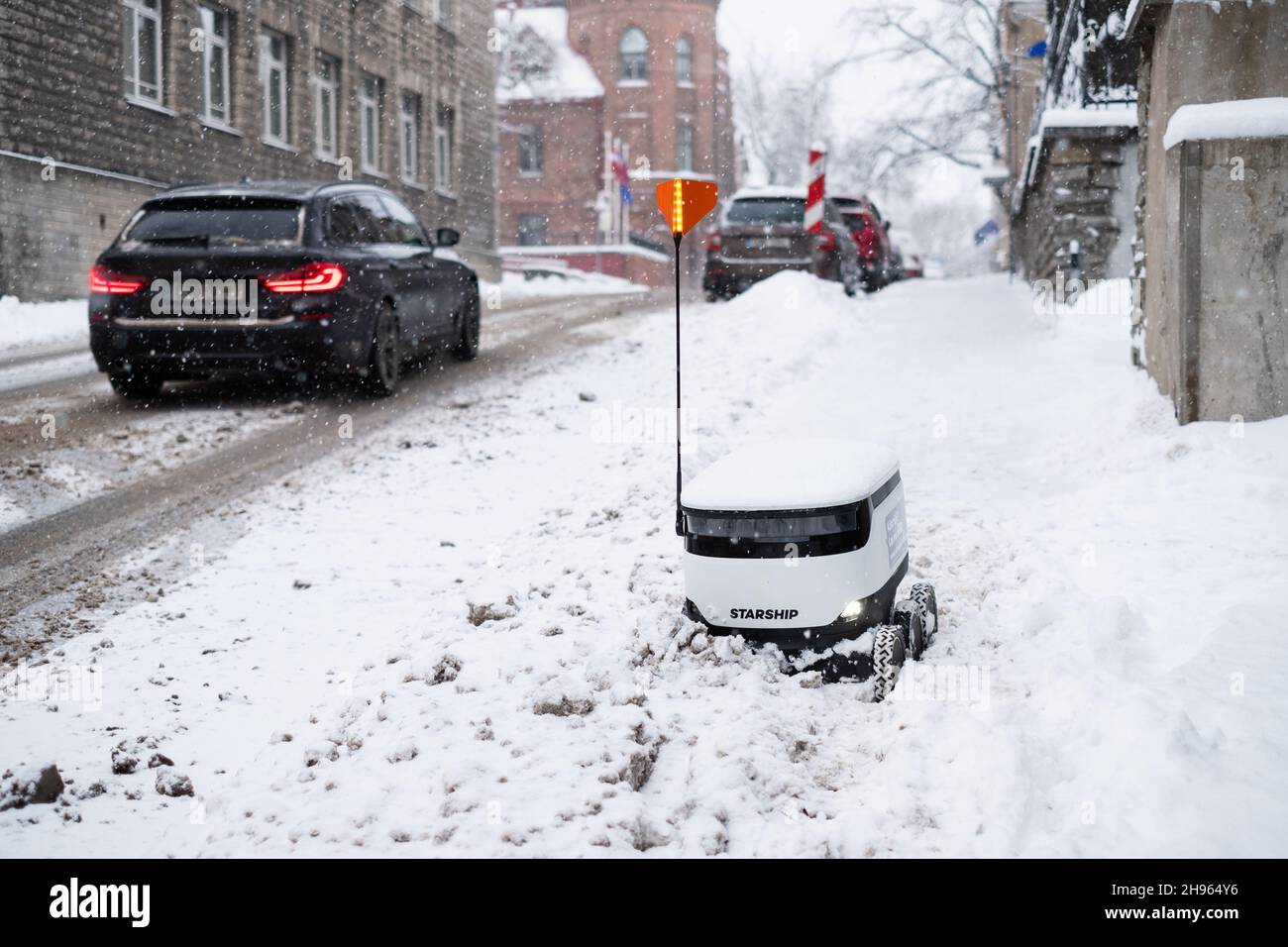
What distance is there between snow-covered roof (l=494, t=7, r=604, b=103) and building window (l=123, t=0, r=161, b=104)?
34916 mm

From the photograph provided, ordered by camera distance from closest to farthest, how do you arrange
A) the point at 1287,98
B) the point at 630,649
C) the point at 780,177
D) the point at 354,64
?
the point at 630,649
the point at 1287,98
the point at 354,64
the point at 780,177

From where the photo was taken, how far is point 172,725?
13.8 feet

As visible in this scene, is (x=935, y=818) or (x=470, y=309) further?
(x=470, y=309)

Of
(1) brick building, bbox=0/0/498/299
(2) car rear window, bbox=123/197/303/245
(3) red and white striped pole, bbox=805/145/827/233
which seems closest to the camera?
(2) car rear window, bbox=123/197/303/245

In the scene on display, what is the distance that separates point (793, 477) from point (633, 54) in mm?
52006

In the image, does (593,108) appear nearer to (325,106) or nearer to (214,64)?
(325,106)

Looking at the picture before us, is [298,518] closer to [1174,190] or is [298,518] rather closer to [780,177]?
[1174,190]

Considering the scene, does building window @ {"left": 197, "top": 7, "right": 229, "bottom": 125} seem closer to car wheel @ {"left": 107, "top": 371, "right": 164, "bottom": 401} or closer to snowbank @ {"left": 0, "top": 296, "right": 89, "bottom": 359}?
snowbank @ {"left": 0, "top": 296, "right": 89, "bottom": 359}

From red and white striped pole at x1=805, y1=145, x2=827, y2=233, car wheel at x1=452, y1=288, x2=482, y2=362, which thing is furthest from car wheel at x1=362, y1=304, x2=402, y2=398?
red and white striped pole at x1=805, y1=145, x2=827, y2=233

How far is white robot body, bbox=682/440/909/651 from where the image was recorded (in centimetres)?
432

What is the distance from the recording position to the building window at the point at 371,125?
26.9 meters

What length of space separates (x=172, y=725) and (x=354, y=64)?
Result: 23.9 metres
